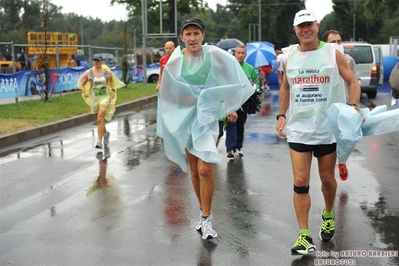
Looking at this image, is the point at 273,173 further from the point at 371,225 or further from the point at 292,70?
the point at 292,70

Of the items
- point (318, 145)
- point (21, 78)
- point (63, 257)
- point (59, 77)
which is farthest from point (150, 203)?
point (59, 77)

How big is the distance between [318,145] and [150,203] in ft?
7.99

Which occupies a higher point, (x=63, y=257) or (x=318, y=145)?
(x=318, y=145)

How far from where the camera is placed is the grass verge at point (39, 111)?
13883 mm

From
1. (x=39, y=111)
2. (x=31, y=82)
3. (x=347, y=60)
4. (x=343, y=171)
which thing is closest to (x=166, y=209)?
(x=343, y=171)

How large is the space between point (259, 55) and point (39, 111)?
1080 centimetres

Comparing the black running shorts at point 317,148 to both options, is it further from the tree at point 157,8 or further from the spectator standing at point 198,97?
the tree at point 157,8

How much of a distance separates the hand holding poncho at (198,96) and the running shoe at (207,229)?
597mm

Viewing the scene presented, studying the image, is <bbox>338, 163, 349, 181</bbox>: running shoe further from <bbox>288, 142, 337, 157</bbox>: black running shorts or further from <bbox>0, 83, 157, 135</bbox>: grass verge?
<bbox>0, 83, 157, 135</bbox>: grass verge

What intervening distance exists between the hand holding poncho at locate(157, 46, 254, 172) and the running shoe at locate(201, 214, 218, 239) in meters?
0.60

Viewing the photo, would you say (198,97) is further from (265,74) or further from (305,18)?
(265,74)

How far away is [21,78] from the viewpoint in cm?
1920

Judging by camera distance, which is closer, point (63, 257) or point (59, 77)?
point (63, 257)

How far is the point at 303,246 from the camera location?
5211mm
